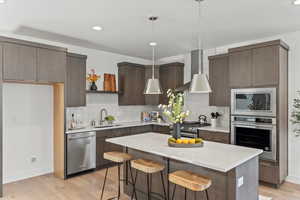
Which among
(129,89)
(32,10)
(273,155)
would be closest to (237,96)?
(273,155)

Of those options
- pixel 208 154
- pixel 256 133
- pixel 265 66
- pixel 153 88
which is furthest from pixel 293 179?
pixel 153 88

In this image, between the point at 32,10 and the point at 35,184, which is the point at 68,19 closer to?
the point at 32,10

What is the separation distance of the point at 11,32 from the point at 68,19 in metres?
1.44

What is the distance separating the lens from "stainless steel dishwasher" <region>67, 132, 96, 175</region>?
3.97 metres

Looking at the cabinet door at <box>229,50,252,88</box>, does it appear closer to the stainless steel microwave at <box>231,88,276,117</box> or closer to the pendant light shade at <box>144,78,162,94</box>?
the stainless steel microwave at <box>231,88,276,117</box>

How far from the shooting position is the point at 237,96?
12.9 feet

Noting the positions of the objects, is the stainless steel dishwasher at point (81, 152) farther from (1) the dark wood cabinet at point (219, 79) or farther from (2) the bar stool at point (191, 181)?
(1) the dark wood cabinet at point (219, 79)

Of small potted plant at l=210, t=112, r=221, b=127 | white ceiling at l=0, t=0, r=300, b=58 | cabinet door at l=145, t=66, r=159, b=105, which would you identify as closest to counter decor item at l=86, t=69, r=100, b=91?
white ceiling at l=0, t=0, r=300, b=58

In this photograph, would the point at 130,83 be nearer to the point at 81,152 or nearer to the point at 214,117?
the point at 81,152

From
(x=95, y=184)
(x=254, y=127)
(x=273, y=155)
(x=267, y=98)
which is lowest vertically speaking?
(x=95, y=184)

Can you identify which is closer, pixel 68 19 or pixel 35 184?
pixel 68 19

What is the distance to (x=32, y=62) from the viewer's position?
3.57 metres

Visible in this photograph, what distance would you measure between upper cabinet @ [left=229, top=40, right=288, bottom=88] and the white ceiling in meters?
0.33

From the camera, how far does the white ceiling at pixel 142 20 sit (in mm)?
2699
